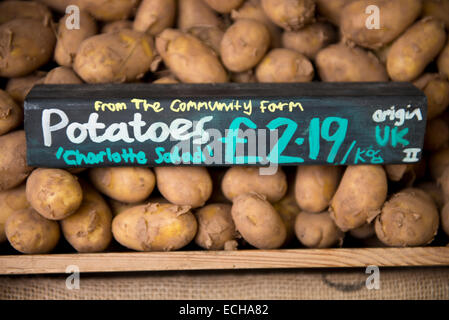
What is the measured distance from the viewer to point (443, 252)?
3.24 feet

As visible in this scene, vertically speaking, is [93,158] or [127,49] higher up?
[127,49]

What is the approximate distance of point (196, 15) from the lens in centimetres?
119

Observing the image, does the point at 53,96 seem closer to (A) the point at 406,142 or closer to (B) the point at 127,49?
Result: (B) the point at 127,49

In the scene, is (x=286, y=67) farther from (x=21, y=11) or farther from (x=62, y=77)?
(x=21, y=11)

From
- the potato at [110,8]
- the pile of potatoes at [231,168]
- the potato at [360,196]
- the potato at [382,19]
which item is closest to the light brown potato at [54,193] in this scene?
the pile of potatoes at [231,168]

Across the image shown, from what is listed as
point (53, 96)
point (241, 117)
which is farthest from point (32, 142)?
point (241, 117)

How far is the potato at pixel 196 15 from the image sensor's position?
1188mm

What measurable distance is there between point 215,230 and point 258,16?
548 mm

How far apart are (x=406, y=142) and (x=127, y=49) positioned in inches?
26.8

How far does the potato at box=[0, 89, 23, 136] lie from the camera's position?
1009 mm

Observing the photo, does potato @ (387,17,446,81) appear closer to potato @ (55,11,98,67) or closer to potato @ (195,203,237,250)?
potato @ (195,203,237,250)

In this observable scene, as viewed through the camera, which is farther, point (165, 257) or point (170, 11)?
point (170, 11)

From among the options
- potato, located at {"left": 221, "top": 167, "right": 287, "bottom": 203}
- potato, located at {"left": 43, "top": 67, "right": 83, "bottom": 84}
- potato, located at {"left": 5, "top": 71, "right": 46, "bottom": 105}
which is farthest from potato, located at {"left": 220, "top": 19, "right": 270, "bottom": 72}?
potato, located at {"left": 5, "top": 71, "right": 46, "bottom": 105}
